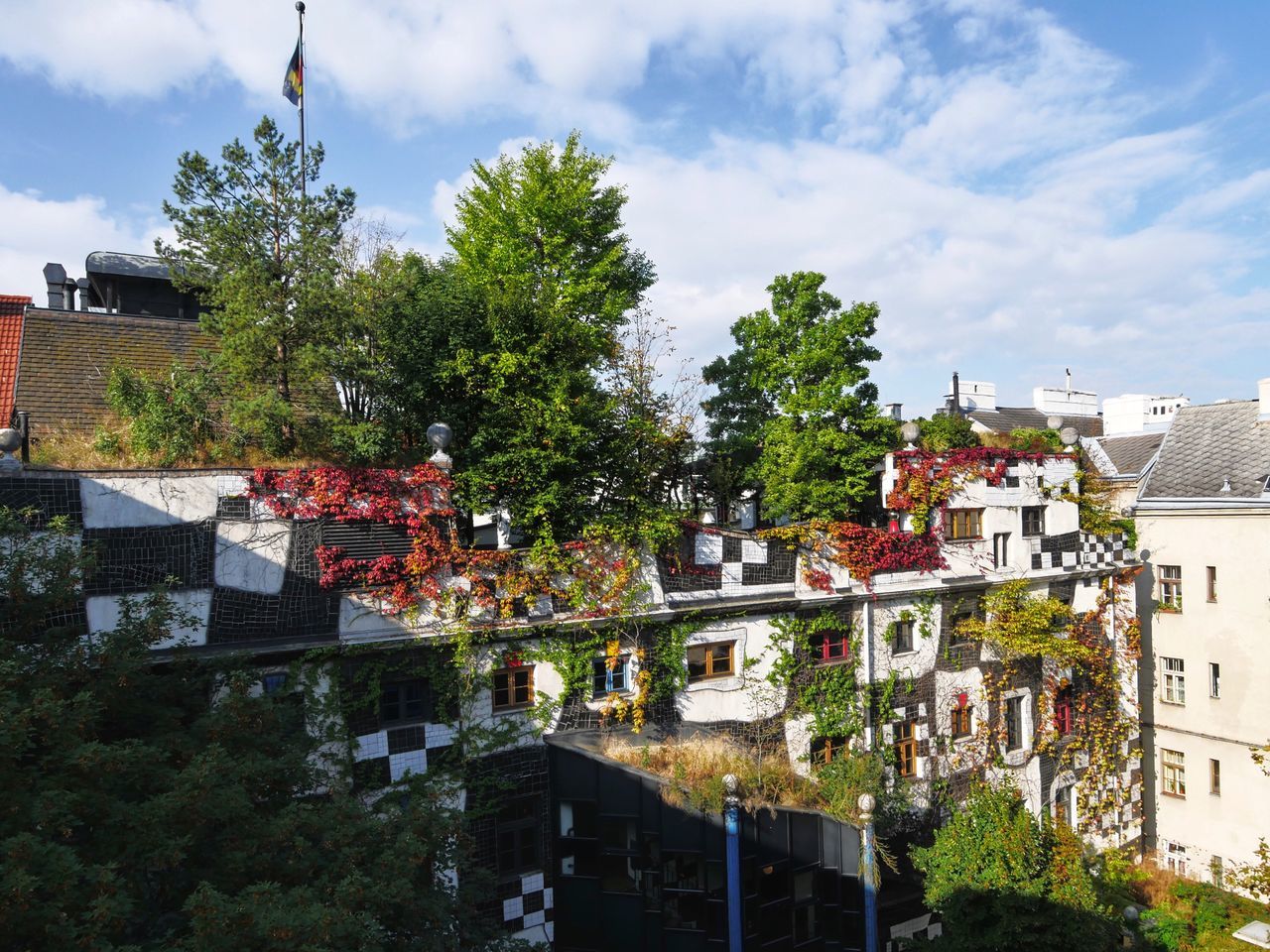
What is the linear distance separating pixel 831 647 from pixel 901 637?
215 cm

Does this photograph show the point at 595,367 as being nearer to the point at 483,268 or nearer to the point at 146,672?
the point at 483,268

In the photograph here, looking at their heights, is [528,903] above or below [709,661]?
below

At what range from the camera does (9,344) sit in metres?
16.8

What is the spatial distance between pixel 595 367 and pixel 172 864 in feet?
43.5

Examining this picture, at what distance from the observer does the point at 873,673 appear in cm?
1773

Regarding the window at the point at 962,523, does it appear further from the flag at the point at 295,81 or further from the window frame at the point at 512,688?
the flag at the point at 295,81

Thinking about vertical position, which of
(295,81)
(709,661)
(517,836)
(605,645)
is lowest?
(517,836)

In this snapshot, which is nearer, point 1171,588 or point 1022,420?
point 1171,588

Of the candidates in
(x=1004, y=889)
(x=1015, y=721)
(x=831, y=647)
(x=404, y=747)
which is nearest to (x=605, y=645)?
(x=404, y=747)

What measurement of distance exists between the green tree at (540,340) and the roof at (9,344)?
9.55 m

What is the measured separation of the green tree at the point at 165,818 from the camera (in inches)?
259

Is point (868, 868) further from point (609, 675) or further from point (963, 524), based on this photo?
point (963, 524)

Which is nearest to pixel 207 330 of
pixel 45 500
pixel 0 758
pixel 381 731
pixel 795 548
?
pixel 45 500

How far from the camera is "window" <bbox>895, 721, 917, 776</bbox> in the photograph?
18359 mm
